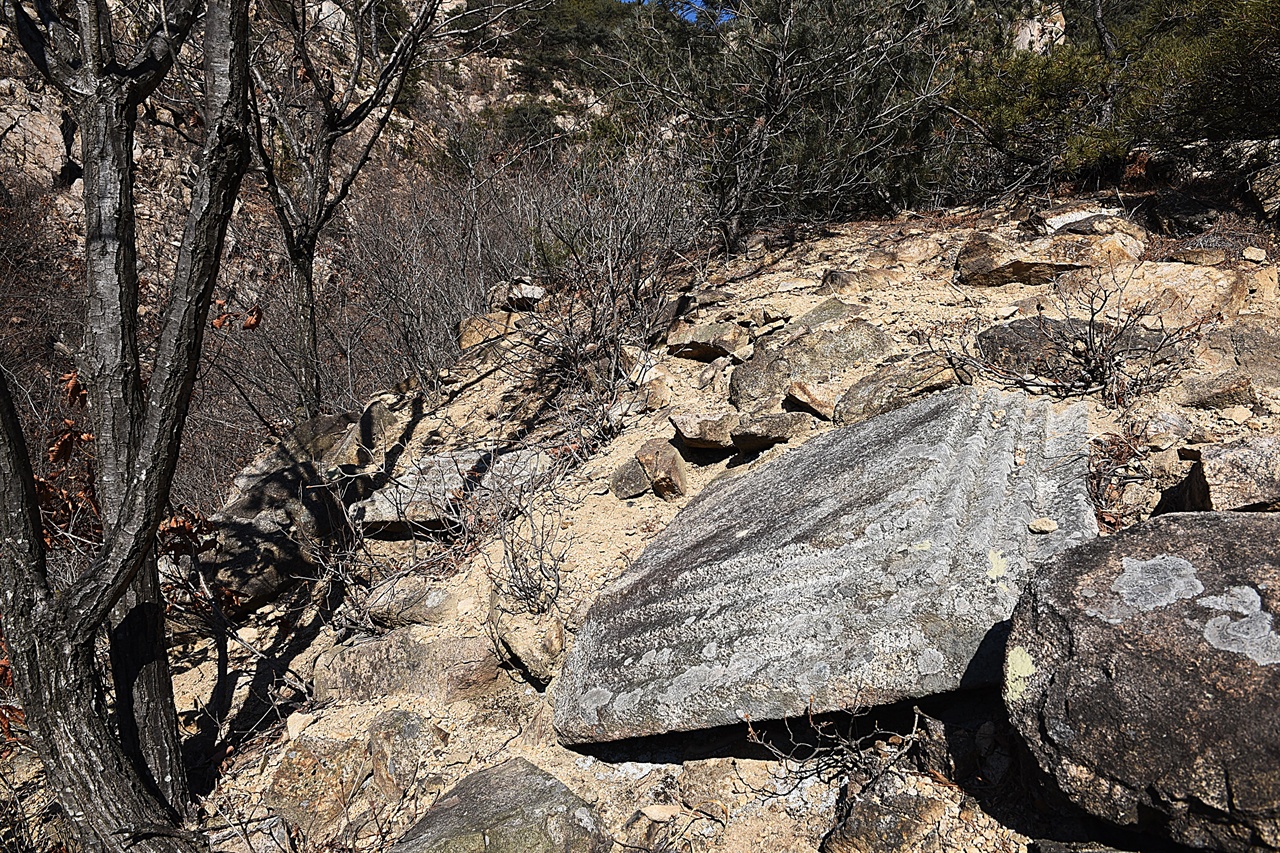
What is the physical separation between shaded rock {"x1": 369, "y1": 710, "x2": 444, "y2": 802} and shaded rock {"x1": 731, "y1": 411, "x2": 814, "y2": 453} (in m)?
1.60

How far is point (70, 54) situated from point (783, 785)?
9.85 ft

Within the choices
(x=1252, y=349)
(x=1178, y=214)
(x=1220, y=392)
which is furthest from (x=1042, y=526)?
(x=1178, y=214)

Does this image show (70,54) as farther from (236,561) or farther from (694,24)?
(694,24)

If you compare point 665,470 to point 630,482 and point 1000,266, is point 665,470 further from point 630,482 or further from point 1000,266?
point 1000,266

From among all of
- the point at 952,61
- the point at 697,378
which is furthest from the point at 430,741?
the point at 952,61

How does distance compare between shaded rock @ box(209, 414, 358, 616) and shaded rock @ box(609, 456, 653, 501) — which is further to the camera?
shaded rock @ box(209, 414, 358, 616)

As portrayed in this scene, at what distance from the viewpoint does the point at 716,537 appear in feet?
8.61

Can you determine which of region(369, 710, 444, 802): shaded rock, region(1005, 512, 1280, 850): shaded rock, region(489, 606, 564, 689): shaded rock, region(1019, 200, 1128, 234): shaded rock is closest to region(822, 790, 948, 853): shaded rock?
region(1005, 512, 1280, 850): shaded rock

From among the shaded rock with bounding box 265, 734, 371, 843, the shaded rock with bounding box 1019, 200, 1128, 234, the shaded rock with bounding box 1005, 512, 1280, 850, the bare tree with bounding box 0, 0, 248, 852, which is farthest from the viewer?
the shaded rock with bounding box 1019, 200, 1128, 234

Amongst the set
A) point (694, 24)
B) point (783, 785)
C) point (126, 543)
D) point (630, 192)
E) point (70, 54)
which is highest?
point (694, 24)

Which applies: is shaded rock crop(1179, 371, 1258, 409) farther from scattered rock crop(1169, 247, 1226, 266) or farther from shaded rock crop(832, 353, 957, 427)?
scattered rock crop(1169, 247, 1226, 266)

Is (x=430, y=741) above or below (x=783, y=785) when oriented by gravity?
above

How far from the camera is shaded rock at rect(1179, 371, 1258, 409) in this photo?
261cm

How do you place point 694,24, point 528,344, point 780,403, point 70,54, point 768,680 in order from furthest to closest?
1. point 694,24
2. point 528,344
3. point 780,403
4. point 70,54
5. point 768,680
